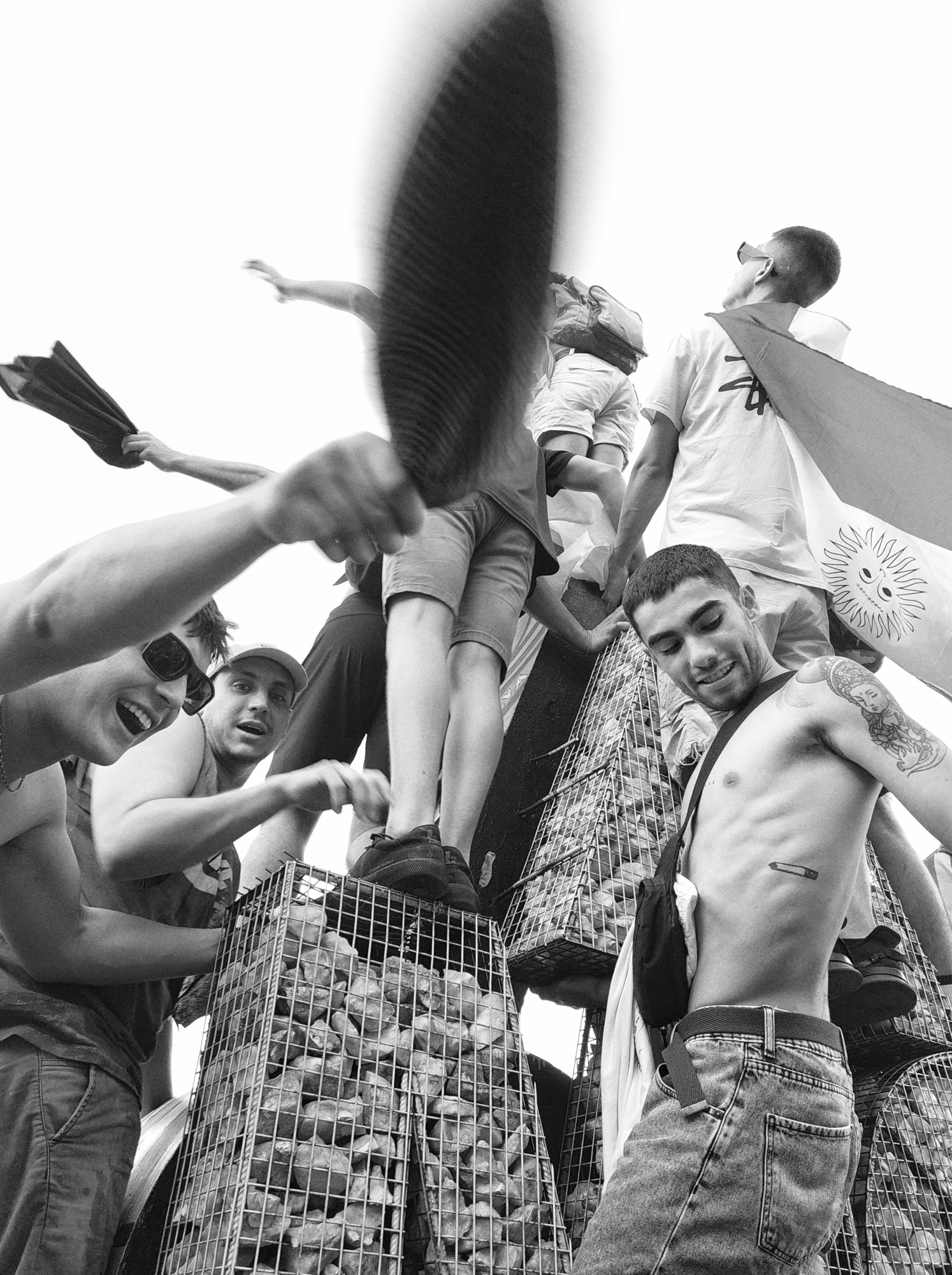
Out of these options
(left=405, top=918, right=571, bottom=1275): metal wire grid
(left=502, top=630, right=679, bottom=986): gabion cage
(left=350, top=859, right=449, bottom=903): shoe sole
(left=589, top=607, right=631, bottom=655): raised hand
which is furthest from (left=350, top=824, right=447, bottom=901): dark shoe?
(left=589, top=607, right=631, bottom=655): raised hand

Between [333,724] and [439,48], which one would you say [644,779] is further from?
[439,48]

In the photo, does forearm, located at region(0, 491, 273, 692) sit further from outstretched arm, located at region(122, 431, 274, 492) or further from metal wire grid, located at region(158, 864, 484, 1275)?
metal wire grid, located at region(158, 864, 484, 1275)

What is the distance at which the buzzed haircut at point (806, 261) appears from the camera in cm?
390

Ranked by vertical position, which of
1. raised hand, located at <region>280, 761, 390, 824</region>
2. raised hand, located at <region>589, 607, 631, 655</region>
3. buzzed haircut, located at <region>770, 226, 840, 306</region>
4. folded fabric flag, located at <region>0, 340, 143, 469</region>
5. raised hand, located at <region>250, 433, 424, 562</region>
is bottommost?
raised hand, located at <region>589, 607, 631, 655</region>

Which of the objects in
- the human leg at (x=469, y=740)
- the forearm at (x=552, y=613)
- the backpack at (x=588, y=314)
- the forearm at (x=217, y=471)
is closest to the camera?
the backpack at (x=588, y=314)

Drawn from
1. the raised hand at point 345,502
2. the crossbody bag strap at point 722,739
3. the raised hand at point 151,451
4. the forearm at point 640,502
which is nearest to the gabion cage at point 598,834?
the forearm at point 640,502

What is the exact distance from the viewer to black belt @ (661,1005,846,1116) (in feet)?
6.88

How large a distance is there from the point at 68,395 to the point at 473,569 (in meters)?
1.46

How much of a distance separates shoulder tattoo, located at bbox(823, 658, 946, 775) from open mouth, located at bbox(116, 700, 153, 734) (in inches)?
53.9

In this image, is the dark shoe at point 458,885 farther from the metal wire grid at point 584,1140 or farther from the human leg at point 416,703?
the metal wire grid at point 584,1140

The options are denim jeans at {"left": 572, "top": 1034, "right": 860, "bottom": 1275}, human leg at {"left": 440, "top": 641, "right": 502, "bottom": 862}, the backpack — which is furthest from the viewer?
human leg at {"left": 440, "top": 641, "right": 502, "bottom": 862}

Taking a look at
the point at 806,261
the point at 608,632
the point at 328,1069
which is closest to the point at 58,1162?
the point at 328,1069

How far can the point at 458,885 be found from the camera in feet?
8.91

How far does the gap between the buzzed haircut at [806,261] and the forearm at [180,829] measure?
262 centimetres
